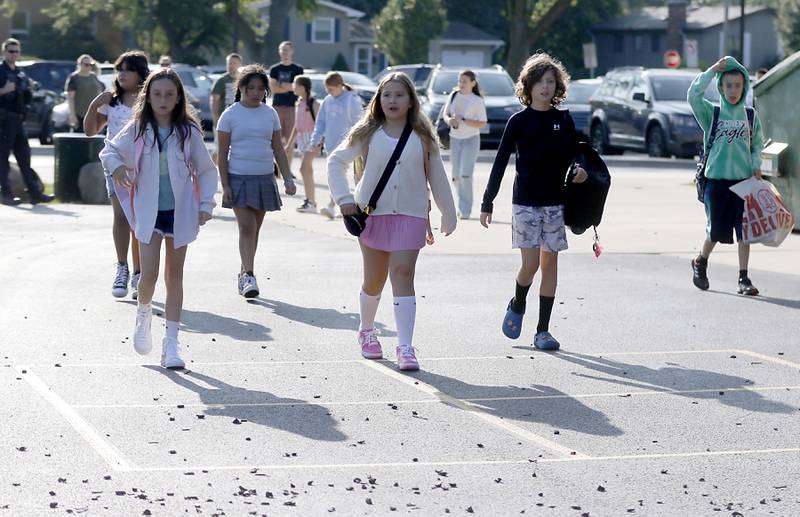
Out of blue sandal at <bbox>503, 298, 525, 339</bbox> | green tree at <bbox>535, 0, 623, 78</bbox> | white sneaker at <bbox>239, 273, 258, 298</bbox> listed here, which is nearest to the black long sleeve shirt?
blue sandal at <bbox>503, 298, 525, 339</bbox>

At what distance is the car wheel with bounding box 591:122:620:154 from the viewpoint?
106 ft

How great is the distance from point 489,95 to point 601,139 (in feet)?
8.01

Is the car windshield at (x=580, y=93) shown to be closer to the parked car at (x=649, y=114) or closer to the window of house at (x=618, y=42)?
the parked car at (x=649, y=114)

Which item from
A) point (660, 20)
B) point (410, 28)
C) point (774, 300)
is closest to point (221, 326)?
point (774, 300)

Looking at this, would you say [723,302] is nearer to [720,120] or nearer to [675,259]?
[720,120]

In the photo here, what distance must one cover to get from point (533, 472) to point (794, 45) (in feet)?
275

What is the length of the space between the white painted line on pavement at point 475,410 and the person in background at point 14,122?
10.6m

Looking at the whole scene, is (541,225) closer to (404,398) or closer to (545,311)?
(545,311)

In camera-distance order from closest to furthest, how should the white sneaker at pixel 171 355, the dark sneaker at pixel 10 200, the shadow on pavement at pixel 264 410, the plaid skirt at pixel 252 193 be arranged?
the shadow on pavement at pixel 264 410 < the white sneaker at pixel 171 355 < the plaid skirt at pixel 252 193 < the dark sneaker at pixel 10 200

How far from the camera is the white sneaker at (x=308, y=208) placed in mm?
18578

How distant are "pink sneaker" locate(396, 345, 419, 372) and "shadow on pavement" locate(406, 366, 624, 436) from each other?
0.05 metres

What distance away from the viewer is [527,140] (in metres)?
9.32

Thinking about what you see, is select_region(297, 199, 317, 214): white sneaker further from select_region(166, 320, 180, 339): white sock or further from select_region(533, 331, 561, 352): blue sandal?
select_region(166, 320, 180, 339): white sock

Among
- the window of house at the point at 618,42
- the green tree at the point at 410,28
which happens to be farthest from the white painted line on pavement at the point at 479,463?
the window of house at the point at 618,42
